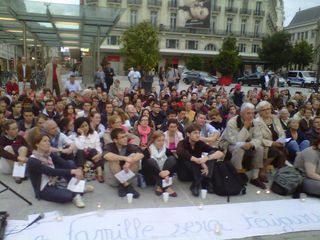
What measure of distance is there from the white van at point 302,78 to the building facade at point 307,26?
130ft

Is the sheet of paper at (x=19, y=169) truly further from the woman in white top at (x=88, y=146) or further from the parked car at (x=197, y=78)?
→ the parked car at (x=197, y=78)

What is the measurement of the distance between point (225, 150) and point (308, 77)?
3113 centimetres

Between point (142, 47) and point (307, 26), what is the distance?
6155 centimetres

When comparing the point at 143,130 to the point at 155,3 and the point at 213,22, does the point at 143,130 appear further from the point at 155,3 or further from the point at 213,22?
the point at 213,22

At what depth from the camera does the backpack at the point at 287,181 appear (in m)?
5.08

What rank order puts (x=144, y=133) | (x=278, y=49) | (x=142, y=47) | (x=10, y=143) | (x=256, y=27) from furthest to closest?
1. (x=256, y=27)
2. (x=278, y=49)
3. (x=142, y=47)
4. (x=144, y=133)
5. (x=10, y=143)

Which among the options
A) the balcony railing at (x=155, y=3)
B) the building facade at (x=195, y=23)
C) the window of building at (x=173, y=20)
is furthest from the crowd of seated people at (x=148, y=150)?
the balcony railing at (x=155, y=3)

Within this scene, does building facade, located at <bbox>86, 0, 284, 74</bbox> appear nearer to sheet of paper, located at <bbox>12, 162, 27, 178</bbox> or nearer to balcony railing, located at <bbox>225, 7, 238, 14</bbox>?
balcony railing, located at <bbox>225, 7, 238, 14</bbox>

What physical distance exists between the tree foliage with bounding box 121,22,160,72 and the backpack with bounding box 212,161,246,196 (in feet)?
73.2

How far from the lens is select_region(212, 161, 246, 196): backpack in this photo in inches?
199

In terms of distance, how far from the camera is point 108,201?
15.6 feet

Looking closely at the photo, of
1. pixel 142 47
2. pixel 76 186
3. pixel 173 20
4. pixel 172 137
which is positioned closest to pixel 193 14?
pixel 173 20

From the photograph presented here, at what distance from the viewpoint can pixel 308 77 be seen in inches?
1307

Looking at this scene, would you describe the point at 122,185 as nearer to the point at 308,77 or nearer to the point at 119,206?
the point at 119,206
